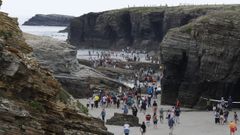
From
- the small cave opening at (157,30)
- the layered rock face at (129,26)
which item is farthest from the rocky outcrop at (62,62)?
the small cave opening at (157,30)

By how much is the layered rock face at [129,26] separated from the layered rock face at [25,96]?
98.8m

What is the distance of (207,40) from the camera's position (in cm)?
5188

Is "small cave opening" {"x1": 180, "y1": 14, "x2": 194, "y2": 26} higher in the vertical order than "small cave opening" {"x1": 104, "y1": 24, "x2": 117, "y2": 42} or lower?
higher

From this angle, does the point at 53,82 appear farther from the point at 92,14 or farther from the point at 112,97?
the point at 92,14

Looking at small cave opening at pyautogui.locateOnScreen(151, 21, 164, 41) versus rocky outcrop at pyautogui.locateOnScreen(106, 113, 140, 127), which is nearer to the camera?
rocky outcrop at pyautogui.locateOnScreen(106, 113, 140, 127)

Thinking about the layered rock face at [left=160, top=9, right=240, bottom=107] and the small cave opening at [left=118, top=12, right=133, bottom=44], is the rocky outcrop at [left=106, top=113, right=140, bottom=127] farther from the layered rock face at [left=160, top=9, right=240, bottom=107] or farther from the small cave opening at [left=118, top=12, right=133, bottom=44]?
the small cave opening at [left=118, top=12, right=133, bottom=44]

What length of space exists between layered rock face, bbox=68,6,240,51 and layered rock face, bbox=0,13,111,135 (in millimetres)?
98756

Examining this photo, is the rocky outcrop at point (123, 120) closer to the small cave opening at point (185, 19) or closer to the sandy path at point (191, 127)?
the sandy path at point (191, 127)

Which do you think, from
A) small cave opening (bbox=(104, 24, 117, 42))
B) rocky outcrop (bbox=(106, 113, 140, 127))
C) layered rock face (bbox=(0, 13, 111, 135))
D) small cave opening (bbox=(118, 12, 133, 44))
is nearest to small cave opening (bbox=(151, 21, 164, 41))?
Answer: small cave opening (bbox=(118, 12, 133, 44))

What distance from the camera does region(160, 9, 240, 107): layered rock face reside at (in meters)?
51.1

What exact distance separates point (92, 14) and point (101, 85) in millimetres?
96336

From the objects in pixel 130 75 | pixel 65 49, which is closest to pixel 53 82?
pixel 65 49

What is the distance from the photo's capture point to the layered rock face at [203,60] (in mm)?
51094

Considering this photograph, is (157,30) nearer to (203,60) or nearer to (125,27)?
(125,27)
